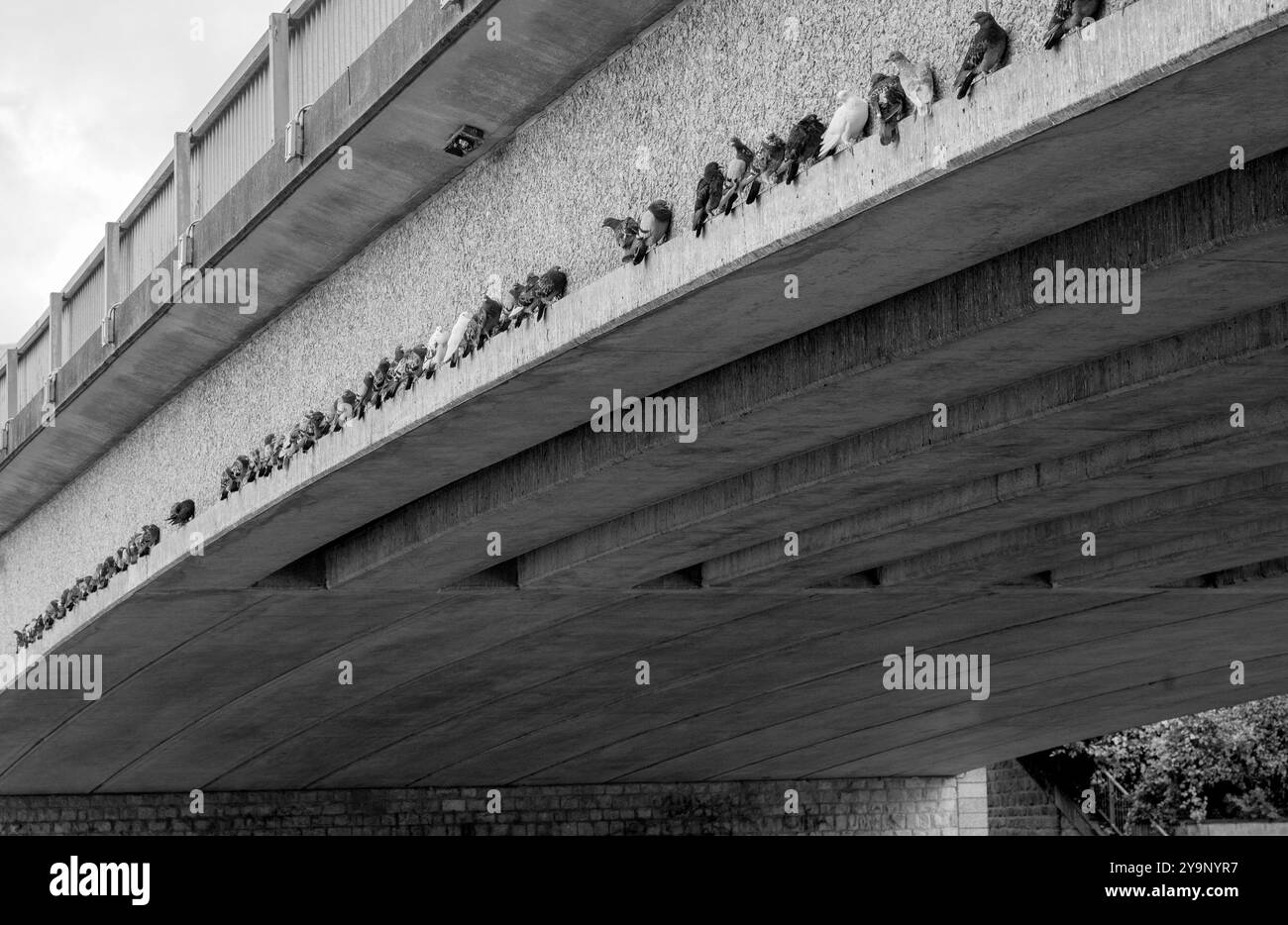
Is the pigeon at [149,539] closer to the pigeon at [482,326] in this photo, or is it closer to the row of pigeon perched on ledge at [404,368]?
the row of pigeon perched on ledge at [404,368]

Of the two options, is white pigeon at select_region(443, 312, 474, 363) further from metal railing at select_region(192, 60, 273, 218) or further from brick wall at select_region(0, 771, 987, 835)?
brick wall at select_region(0, 771, 987, 835)

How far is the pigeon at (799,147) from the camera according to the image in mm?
6887

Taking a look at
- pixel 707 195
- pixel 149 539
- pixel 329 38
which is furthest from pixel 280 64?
pixel 707 195

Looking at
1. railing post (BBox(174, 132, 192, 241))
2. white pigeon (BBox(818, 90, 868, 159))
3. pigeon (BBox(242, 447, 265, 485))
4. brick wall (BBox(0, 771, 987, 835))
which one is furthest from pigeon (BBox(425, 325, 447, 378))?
brick wall (BBox(0, 771, 987, 835))

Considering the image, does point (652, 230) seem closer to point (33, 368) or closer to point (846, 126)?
point (846, 126)

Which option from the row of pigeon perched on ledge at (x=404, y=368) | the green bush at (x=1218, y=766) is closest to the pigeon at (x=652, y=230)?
the row of pigeon perched on ledge at (x=404, y=368)

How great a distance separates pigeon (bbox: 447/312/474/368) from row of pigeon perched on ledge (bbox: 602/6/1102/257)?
1.66m

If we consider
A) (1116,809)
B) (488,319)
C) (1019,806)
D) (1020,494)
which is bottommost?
(1116,809)

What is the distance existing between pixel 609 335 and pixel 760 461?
2916 millimetres

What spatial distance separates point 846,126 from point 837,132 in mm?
54

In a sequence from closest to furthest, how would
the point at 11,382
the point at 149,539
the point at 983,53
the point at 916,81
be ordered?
the point at 983,53 < the point at 916,81 < the point at 149,539 < the point at 11,382

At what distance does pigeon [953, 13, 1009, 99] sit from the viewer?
604 cm

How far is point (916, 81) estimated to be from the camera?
6.41 meters

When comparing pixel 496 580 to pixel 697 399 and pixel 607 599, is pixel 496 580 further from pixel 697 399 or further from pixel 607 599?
pixel 697 399
